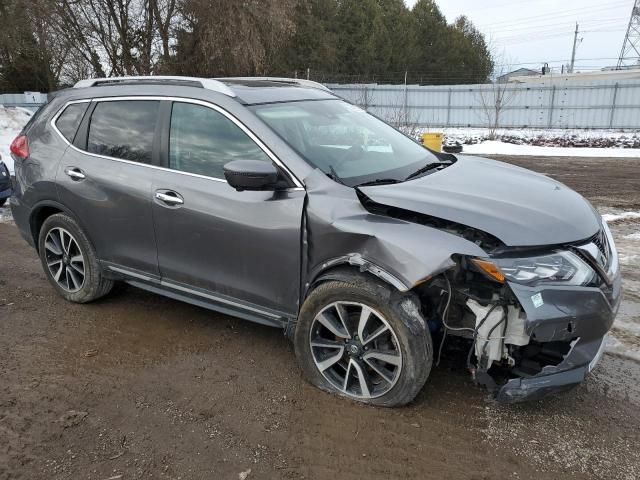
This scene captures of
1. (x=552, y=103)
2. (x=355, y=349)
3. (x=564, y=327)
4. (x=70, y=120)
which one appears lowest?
(x=355, y=349)

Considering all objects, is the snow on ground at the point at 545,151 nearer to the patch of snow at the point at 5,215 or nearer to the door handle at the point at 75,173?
the patch of snow at the point at 5,215

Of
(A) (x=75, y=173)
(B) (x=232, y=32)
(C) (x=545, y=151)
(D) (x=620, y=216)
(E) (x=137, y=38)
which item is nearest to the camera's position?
(A) (x=75, y=173)

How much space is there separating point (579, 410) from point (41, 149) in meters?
4.44

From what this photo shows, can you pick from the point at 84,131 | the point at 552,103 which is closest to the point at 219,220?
the point at 84,131

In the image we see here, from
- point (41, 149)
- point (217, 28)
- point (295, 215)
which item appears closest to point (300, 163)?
point (295, 215)

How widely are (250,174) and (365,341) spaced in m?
1.16

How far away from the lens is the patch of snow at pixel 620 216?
7403mm

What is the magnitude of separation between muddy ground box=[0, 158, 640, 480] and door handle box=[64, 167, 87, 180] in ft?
4.01

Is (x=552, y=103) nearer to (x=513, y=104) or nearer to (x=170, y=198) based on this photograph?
(x=513, y=104)

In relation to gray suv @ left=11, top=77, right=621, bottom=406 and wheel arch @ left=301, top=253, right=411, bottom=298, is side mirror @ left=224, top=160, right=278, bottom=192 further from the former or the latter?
wheel arch @ left=301, top=253, right=411, bottom=298

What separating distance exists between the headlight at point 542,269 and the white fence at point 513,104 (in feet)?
64.3

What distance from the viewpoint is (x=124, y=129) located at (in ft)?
13.1

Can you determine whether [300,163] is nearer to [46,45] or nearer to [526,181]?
[526,181]

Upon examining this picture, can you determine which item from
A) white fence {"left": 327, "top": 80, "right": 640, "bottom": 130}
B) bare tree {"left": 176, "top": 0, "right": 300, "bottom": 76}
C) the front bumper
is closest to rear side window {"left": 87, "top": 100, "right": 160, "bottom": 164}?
the front bumper
